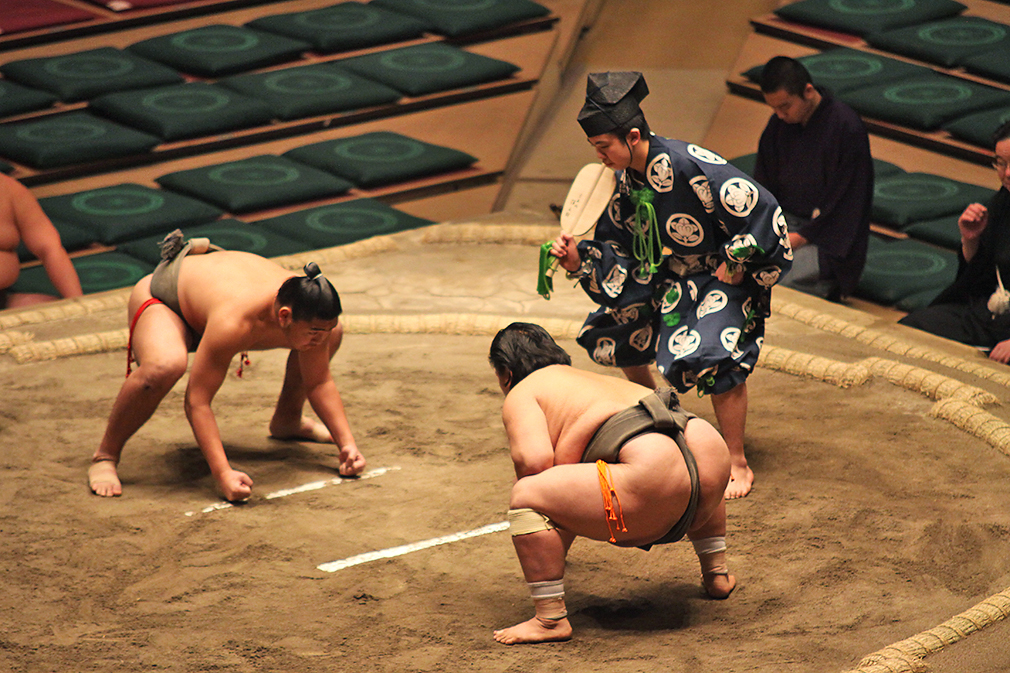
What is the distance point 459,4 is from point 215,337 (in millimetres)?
3811

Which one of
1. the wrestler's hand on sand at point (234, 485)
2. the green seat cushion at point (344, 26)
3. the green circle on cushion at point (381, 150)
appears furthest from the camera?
the green seat cushion at point (344, 26)

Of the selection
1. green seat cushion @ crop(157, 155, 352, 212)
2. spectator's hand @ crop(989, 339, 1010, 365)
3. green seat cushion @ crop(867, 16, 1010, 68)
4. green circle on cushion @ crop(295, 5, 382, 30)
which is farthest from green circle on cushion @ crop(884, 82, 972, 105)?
green circle on cushion @ crop(295, 5, 382, 30)

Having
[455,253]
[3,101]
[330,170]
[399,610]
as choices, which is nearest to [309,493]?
[399,610]

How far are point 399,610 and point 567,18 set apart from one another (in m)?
4.55

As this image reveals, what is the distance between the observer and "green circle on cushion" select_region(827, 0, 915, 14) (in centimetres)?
577

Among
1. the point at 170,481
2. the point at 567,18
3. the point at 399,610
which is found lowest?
the point at 170,481

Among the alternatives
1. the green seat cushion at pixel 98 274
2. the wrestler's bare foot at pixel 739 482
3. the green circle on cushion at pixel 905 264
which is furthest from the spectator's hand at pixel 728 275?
the green seat cushion at pixel 98 274

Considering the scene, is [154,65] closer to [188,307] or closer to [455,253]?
[455,253]

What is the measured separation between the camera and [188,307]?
2.84 m

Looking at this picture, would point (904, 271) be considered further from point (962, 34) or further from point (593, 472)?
point (593, 472)

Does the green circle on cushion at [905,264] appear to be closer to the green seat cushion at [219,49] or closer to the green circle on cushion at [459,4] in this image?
the green circle on cushion at [459,4]

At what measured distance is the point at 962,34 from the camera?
550cm

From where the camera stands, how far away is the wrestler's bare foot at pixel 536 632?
2.16 metres

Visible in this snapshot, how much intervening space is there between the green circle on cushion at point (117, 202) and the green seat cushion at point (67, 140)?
191 mm
